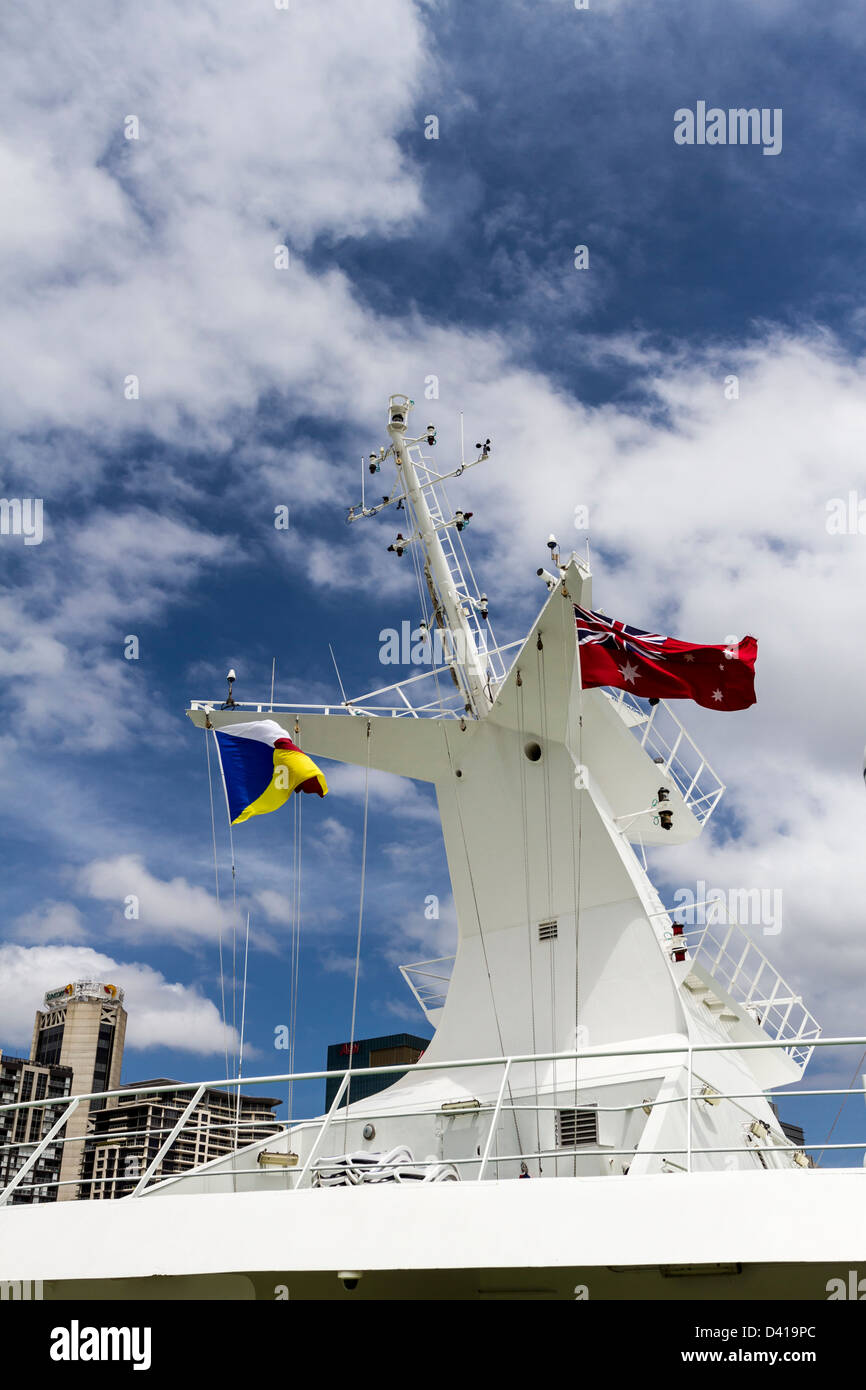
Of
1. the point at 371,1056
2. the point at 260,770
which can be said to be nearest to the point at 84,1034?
the point at 371,1056

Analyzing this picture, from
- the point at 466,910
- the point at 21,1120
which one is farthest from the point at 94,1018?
the point at 466,910

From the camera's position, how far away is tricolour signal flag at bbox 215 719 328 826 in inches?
572

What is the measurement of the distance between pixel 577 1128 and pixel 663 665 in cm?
711

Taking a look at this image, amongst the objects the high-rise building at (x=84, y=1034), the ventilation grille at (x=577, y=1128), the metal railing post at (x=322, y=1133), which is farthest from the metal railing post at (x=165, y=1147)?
the high-rise building at (x=84, y=1034)

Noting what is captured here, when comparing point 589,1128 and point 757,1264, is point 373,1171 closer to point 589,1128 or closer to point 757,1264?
point 757,1264

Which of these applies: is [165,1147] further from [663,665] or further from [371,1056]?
[371,1056]

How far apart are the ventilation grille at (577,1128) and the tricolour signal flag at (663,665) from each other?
20.4 ft

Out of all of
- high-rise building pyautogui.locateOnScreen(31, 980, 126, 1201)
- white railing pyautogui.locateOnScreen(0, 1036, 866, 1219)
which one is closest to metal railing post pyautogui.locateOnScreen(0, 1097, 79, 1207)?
white railing pyautogui.locateOnScreen(0, 1036, 866, 1219)

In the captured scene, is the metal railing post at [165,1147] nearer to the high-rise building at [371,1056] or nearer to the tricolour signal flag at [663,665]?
the tricolour signal flag at [663,665]

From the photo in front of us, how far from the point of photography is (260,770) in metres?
15.0

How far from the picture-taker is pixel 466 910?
54.6ft

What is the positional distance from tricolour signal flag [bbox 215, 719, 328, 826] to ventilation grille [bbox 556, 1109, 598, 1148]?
5.26m

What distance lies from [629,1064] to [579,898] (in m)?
2.77

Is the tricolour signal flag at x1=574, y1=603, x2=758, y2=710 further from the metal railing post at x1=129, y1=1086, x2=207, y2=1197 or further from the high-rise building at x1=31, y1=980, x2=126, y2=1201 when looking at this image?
the high-rise building at x1=31, y1=980, x2=126, y2=1201
